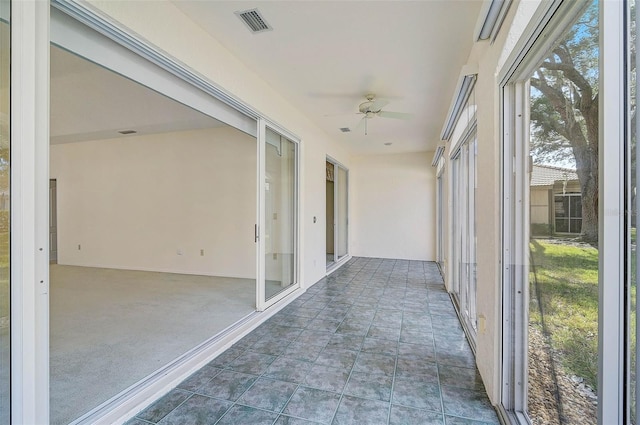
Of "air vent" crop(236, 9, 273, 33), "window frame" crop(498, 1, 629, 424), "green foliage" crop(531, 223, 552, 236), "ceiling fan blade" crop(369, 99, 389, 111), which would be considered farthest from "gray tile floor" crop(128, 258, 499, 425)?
"air vent" crop(236, 9, 273, 33)

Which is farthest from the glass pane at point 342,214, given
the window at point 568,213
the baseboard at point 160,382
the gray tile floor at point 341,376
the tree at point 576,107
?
the window at point 568,213

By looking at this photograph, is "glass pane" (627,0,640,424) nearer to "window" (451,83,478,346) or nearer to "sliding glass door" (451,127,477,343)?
"window" (451,83,478,346)

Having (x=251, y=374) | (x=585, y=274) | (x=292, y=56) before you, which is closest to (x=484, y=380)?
(x=585, y=274)

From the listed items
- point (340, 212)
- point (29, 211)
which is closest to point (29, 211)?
point (29, 211)

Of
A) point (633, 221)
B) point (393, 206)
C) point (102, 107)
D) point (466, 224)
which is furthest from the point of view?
point (393, 206)

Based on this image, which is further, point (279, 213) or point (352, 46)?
point (279, 213)

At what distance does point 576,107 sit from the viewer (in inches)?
41.5

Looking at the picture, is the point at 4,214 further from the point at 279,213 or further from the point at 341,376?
the point at 279,213

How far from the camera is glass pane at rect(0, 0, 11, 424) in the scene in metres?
1.15

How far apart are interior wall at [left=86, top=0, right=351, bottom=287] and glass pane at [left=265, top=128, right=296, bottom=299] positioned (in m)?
0.19

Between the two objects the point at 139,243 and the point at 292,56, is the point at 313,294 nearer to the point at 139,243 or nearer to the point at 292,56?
the point at 292,56

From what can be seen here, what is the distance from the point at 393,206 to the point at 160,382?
625 cm

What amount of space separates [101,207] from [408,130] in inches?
256

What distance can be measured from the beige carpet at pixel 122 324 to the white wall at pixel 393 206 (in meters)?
3.74
